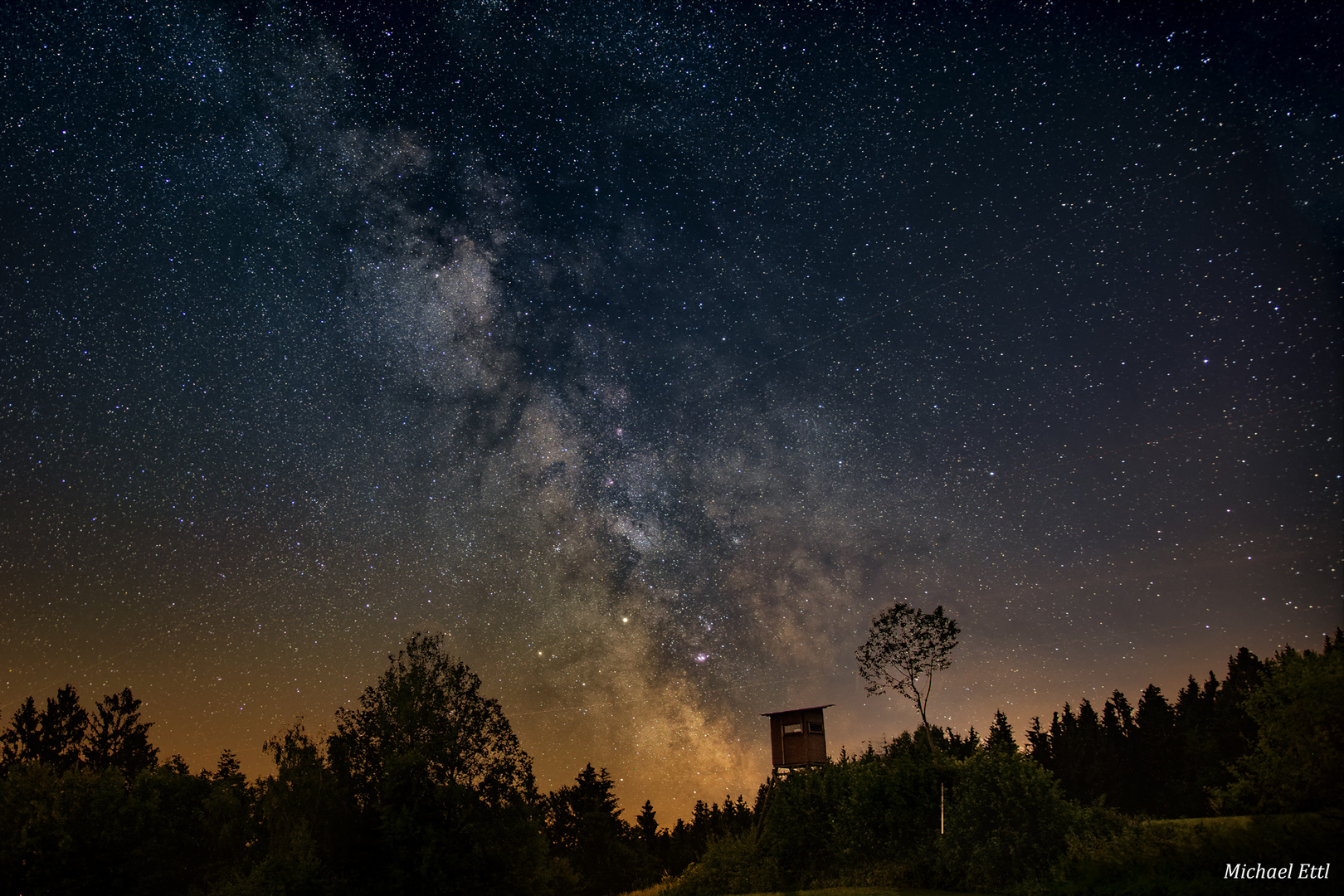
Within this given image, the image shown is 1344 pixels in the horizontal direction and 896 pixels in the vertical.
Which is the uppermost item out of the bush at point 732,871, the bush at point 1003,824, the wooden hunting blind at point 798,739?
the wooden hunting blind at point 798,739

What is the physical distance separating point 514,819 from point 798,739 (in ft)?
58.4

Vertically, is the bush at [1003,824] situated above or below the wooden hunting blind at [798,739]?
below

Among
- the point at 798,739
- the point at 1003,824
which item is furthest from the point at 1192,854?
the point at 798,739

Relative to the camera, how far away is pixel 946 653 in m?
40.4

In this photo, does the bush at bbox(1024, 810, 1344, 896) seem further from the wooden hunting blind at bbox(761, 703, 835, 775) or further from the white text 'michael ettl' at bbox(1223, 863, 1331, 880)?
the wooden hunting blind at bbox(761, 703, 835, 775)

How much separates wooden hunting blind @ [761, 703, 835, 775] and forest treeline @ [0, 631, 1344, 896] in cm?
93

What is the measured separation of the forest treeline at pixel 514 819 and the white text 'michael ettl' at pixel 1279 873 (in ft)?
2.77

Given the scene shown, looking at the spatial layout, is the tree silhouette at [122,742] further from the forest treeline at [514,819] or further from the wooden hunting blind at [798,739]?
the wooden hunting blind at [798,739]

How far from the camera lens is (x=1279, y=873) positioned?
Answer: 58.8 feet

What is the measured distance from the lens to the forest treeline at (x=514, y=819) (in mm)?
28516

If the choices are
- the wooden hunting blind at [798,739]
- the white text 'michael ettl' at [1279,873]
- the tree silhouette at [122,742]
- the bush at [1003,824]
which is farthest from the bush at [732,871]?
the tree silhouette at [122,742]

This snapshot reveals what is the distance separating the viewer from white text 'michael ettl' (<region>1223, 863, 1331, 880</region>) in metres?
17.6

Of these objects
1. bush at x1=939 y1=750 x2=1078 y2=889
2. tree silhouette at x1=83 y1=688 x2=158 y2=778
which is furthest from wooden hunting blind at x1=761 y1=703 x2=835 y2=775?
tree silhouette at x1=83 y1=688 x2=158 y2=778

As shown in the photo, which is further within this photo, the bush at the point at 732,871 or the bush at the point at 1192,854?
the bush at the point at 732,871
